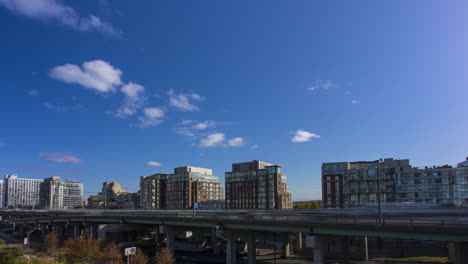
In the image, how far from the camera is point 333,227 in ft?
136

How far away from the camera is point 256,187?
14875cm

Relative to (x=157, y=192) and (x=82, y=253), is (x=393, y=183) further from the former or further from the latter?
(x=157, y=192)

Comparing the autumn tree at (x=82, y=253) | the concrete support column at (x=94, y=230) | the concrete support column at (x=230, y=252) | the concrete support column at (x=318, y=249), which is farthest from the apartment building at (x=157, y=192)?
the concrete support column at (x=318, y=249)

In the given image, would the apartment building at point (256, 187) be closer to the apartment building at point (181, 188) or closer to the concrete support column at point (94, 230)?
the apartment building at point (181, 188)

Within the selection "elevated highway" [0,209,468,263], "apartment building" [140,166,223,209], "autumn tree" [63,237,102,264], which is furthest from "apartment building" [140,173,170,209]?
"autumn tree" [63,237,102,264]

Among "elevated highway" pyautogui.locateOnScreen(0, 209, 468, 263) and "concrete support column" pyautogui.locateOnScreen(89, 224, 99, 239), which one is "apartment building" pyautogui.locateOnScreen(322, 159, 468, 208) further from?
"concrete support column" pyautogui.locateOnScreen(89, 224, 99, 239)

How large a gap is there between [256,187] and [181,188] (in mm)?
46311

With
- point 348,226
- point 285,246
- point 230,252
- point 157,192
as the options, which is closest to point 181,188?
point 157,192

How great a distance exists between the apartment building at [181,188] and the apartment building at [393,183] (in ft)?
222

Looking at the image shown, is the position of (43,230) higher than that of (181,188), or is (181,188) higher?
(181,188)

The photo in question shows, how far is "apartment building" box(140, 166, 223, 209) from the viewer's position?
564 ft

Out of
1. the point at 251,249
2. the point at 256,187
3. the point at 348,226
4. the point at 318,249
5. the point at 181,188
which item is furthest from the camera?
the point at 181,188

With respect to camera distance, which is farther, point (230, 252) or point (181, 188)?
point (181, 188)

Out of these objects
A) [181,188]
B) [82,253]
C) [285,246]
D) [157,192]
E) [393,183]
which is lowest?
[285,246]
